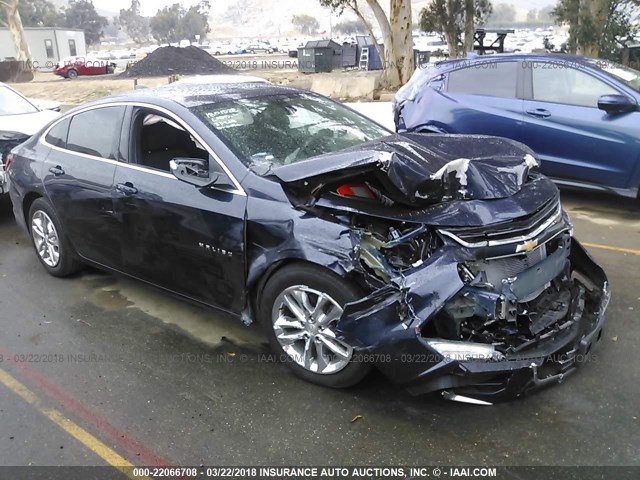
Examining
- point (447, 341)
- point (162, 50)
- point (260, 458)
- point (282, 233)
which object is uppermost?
point (162, 50)

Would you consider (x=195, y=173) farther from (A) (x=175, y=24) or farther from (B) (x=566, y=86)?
(A) (x=175, y=24)

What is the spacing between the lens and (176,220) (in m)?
3.94

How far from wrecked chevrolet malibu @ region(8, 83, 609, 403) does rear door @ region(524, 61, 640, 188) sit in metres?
2.77

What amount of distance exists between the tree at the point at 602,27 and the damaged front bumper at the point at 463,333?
14726 mm

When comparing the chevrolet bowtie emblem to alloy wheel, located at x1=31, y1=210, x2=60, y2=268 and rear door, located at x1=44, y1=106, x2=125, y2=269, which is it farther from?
alloy wheel, located at x1=31, y1=210, x2=60, y2=268

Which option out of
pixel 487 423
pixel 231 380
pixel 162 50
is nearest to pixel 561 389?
pixel 487 423

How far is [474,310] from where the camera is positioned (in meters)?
3.06

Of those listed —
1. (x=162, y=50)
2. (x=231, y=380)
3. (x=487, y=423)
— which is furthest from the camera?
(x=162, y=50)

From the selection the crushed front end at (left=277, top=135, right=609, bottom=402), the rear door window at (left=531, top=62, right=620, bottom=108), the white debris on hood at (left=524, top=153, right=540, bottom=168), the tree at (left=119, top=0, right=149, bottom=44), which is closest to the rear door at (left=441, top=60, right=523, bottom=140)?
the rear door window at (left=531, top=62, right=620, bottom=108)

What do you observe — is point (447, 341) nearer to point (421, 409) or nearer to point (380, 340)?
point (380, 340)

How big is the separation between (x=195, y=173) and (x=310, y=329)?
124cm

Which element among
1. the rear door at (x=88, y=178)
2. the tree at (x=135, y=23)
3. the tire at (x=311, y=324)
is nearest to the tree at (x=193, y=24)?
the tree at (x=135, y=23)

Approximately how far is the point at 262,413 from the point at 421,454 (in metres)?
0.92

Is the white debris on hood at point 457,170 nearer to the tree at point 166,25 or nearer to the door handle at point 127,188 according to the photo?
the door handle at point 127,188
